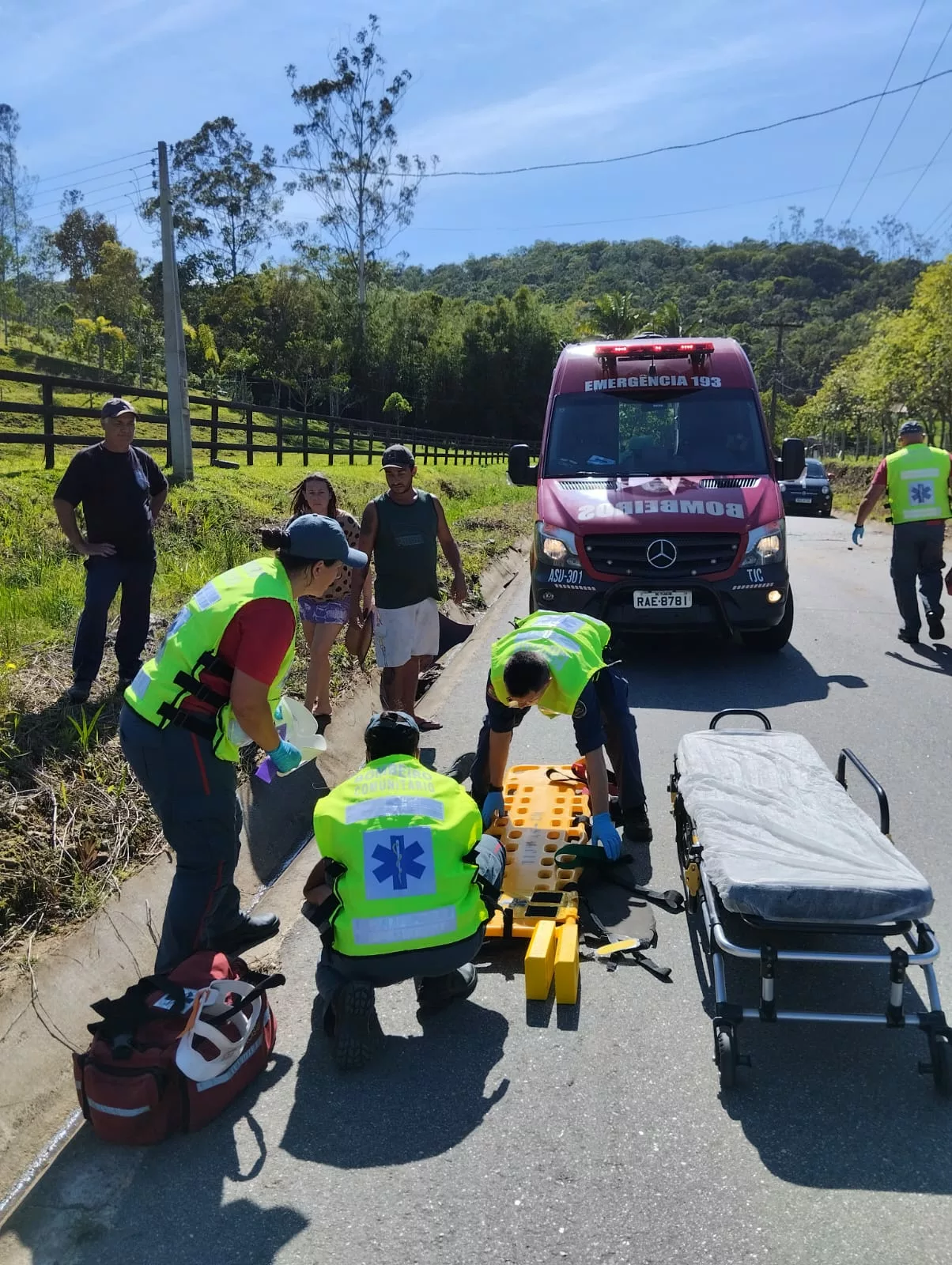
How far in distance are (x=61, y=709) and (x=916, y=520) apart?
7.55 m

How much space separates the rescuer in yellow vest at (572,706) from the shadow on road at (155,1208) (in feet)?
6.38

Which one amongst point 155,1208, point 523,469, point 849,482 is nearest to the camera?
point 155,1208

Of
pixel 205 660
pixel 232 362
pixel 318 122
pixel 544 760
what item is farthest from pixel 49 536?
pixel 318 122

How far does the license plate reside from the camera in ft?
27.2

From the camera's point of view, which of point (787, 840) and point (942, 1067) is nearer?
point (942, 1067)

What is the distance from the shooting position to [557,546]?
857 centimetres

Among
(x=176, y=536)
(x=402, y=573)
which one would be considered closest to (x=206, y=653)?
(x=402, y=573)

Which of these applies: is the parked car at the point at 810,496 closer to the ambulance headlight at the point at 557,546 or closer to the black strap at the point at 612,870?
the ambulance headlight at the point at 557,546

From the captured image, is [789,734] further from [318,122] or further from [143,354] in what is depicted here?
[318,122]

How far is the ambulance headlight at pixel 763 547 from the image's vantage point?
8297mm

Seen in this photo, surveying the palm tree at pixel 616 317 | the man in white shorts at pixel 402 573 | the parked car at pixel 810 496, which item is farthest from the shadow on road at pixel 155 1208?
the palm tree at pixel 616 317

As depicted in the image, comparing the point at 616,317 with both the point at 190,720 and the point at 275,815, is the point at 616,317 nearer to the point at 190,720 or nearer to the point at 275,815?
the point at 275,815

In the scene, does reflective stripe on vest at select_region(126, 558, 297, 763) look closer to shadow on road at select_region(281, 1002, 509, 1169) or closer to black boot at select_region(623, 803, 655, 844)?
shadow on road at select_region(281, 1002, 509, 1169)

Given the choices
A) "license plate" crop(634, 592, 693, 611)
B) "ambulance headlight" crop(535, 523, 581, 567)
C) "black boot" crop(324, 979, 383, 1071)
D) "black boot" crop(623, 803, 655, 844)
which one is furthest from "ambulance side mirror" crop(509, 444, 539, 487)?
"black boot" crop(324, 979, 383, 1071)
